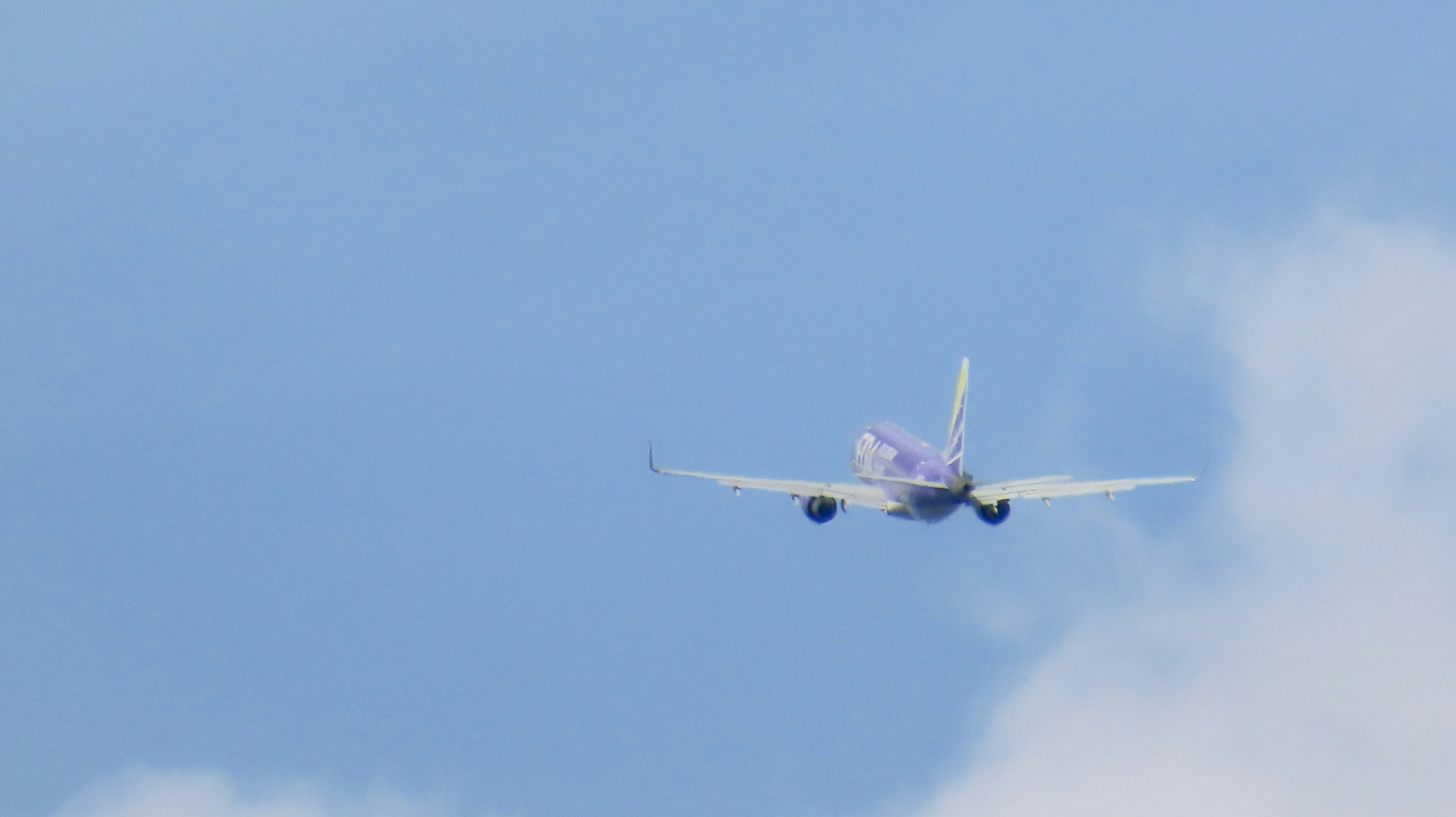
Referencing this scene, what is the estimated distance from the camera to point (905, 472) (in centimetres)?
15650

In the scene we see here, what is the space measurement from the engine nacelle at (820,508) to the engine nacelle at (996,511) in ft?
42.9

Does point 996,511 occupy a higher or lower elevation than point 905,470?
lower

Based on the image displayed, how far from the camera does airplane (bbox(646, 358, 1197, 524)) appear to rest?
5787 inches

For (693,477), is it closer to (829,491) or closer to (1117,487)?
(829,491)

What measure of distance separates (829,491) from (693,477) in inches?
328

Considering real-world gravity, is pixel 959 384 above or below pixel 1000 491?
above

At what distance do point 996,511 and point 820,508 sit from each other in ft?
47.0

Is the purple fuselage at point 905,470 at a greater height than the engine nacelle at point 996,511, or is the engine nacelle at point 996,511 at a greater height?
the purple fuselage at point 905,470

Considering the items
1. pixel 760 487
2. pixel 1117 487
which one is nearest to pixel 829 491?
pixel 760 487

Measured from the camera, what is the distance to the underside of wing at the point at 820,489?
155 m

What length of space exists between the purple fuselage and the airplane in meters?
0.05

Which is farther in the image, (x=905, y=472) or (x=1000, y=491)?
(x=905, y=472)

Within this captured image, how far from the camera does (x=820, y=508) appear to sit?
518ft

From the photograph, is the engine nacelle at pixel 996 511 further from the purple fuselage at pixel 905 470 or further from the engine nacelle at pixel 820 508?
the engine nacelle at pixel 820 508
